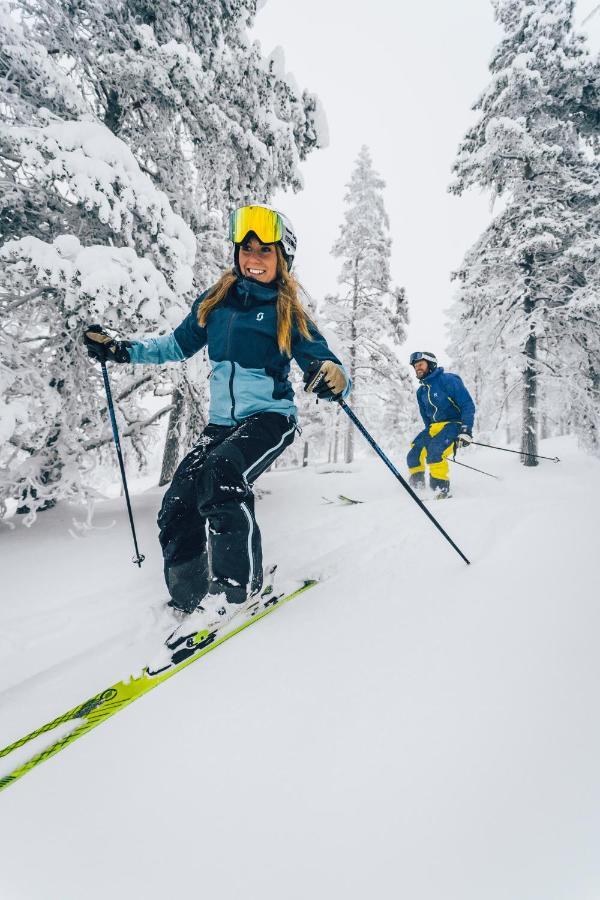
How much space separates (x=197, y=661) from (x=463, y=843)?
4.46 feet

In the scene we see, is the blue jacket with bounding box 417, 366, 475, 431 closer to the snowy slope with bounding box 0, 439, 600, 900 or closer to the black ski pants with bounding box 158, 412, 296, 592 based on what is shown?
the snowy slope with bounding box 0, 439, 600, 900

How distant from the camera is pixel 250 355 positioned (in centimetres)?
290

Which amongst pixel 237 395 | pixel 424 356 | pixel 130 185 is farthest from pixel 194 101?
pixel 424 356

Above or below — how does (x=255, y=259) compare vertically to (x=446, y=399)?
above

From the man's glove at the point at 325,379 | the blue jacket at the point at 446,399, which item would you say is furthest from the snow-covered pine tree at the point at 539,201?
the man's glove at the point at 325,379

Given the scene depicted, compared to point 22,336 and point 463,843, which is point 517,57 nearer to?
point 22,336

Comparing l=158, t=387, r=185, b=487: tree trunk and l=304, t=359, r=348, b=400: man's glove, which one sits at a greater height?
l=304, t=359, r=348, b=400: man's glove

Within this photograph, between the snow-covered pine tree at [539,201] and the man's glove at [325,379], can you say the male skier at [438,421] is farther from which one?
the snow-covered pine tree at [539,201]

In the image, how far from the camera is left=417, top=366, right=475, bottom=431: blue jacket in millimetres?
7180

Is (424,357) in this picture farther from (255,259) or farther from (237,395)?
(237,395)

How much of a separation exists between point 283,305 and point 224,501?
145cm

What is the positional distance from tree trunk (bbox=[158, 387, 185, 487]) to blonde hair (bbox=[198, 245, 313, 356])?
465 centimetres

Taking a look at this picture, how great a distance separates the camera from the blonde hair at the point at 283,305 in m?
2.91

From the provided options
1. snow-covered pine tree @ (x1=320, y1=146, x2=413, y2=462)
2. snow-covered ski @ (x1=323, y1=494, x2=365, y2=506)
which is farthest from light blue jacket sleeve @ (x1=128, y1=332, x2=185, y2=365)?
snow-covered pine tree @ (x1=320, y1=146, x2=413, y2=462)
